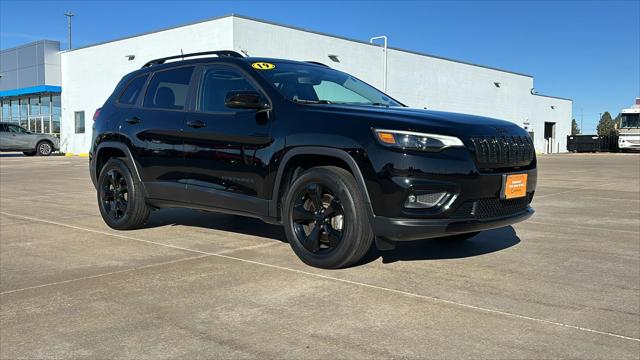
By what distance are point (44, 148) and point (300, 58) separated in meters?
14.3

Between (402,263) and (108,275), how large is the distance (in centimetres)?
232

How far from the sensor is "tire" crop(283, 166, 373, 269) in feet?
13.5

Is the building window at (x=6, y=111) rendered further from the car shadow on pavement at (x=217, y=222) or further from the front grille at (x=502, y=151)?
the front grille at (x=502, y=151)

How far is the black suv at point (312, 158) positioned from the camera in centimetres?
394

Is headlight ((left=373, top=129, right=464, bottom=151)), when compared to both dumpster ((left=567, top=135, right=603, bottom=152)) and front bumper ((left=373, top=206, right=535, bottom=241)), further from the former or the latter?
dumpster ((left=567, top=135, right=603, bottom=152))

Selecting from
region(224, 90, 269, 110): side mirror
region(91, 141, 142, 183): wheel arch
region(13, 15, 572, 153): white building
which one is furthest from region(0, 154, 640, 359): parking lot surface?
region(13, 15, 572, 153): white building

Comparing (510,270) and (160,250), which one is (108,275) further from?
(510,270)

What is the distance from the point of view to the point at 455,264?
4.63 m

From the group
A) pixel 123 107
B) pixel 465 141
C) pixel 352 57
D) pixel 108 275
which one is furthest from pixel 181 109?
pixel 352 57

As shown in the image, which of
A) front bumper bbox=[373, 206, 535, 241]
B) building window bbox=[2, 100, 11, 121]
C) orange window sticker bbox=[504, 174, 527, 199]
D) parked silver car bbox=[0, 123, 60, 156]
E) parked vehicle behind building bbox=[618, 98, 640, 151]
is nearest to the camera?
front bumper bbox=[373, 206, 535, 241]

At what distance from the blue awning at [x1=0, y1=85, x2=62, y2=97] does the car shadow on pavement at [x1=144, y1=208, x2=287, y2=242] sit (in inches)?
1286

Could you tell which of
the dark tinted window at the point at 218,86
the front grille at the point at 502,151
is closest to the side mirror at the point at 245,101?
the dark tinted window at the point at 218,86

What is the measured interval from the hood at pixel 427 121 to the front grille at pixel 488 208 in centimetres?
50

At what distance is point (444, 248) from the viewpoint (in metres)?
5.26
